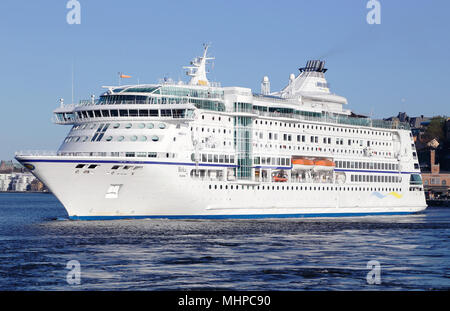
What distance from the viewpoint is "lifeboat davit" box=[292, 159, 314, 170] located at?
56156 millimetres

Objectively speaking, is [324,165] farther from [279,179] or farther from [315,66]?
[315,66]

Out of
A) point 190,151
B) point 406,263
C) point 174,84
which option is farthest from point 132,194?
point 406,263

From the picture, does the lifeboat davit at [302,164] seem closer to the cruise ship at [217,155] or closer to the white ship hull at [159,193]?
the cruise ship at [217,155]

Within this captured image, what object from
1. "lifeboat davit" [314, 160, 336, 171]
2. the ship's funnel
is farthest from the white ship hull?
the ship's funnel

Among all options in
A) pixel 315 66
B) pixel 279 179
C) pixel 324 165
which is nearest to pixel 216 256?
pixel 279 179

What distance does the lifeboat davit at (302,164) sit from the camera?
56156 mm

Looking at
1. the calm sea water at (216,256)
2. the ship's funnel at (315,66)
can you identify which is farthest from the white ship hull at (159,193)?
the ship's funnel at (315,66)

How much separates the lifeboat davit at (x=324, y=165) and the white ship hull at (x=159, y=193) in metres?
2.14

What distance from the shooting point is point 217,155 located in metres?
50.5

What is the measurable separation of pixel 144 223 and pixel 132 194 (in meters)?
2.48

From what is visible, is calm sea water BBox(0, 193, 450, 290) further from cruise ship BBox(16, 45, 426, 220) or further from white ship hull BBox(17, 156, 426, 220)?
cruise ship BBox(16, 45, 426, 220)

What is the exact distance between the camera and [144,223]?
143 ft

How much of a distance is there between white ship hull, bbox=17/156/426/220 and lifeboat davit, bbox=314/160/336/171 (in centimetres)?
214

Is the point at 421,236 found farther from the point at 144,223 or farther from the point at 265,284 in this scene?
the point at 265,284
